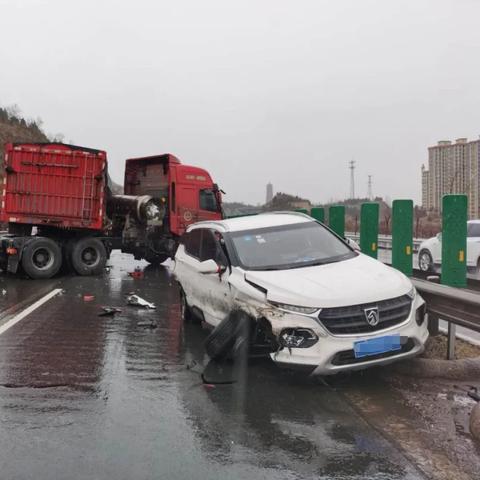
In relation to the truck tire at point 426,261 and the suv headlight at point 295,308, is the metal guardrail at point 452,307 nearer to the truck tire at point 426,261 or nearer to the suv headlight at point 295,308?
the suv headlight at point 295,308

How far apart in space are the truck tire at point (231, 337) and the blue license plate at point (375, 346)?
111cm

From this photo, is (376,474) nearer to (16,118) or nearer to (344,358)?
(344,358)

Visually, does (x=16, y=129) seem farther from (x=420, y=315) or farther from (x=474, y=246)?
(x=420, y=315)

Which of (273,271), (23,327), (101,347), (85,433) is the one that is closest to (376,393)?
(273,271)

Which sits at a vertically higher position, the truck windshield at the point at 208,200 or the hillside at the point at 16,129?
the hillside at the point at 16,129

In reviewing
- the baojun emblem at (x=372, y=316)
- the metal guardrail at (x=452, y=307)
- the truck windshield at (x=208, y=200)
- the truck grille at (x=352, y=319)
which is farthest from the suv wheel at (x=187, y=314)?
the truck windshield at (x=208, y=200)

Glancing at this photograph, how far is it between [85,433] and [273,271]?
2.61m

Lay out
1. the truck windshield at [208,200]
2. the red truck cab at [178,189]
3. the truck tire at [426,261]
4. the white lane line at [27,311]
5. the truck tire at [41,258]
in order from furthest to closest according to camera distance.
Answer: the truck windshield at [208,200] < the red truck cab at [178,189] < the truck tire at [426,261] < the truck tire at [41,258] < the white lane line at [27,311]

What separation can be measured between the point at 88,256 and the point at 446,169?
2839 centimetres

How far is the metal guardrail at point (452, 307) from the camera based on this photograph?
5461mm

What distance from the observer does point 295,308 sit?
201 inches

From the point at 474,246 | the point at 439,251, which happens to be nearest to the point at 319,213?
the point at 439,251

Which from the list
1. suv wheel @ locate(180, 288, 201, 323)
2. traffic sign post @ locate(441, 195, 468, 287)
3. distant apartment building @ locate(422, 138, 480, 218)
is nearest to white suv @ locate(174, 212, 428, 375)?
suv wheel @ locate(180, 288, 201, 323)

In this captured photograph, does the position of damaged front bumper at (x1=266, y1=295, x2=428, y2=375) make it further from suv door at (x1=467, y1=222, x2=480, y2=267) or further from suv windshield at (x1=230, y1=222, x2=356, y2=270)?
suv door at (x1=467, y1=222, x2=480, y2=267)
